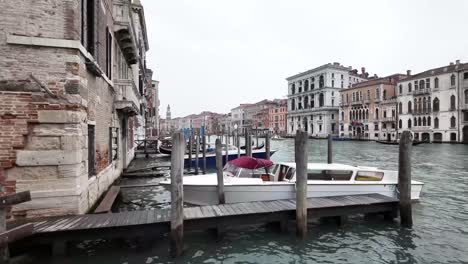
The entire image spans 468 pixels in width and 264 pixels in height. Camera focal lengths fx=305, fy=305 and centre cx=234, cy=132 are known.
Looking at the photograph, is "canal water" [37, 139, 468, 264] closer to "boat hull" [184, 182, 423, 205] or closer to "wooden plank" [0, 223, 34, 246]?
"wooden plank" [0, 223, 34, 246]

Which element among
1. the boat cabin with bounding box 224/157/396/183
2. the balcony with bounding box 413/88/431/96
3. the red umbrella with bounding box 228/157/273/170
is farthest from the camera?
the balcony with bounding box 413/88/431/96

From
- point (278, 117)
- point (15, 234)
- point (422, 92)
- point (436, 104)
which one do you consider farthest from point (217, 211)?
point (278, 117)

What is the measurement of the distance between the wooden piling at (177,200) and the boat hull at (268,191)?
2631mm

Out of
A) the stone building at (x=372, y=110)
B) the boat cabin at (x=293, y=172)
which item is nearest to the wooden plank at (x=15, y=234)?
the boat cabin at (x=293, y=172)

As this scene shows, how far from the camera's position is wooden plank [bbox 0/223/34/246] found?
4.11 meters

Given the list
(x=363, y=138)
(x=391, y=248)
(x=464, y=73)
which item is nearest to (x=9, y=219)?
(x=391, y=248)

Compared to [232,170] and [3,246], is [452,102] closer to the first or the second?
[232,170]

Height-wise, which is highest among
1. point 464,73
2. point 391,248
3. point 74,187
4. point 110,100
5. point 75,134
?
point 464,73

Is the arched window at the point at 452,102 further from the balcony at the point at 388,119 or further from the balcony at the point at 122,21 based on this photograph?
the balcony at the point at 122,21

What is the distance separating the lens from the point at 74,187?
217 inches

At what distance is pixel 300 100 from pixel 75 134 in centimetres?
7529

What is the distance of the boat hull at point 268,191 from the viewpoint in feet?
25.4

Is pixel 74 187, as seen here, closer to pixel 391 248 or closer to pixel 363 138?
pixel 391 248

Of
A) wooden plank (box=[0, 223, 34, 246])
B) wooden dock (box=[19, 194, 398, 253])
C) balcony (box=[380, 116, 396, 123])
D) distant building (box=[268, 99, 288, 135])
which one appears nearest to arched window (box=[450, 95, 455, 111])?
balcony (box=[380, 116, 396, 123])
